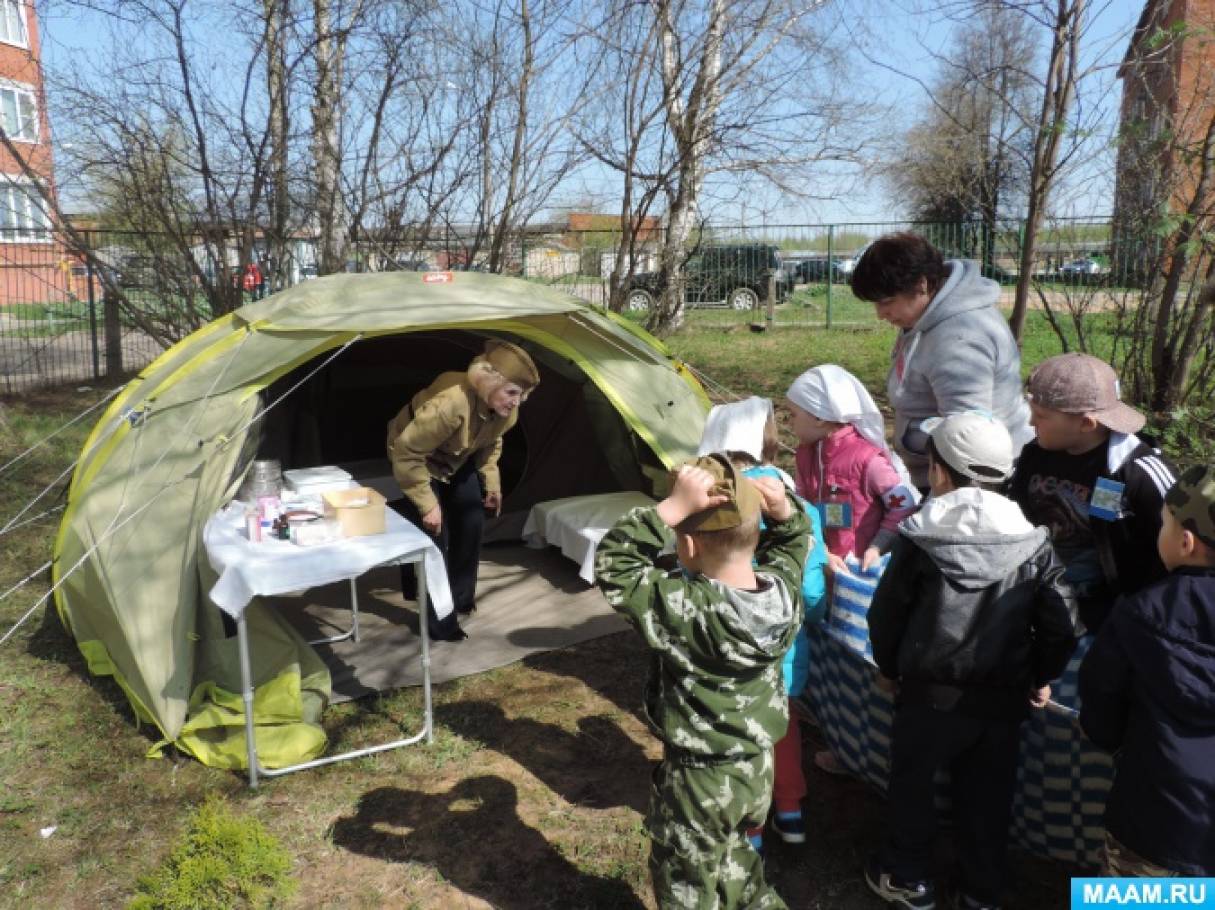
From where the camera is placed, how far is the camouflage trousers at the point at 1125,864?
1932mm

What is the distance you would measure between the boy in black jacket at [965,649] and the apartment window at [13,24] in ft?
23.2

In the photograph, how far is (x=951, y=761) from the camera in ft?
7.72

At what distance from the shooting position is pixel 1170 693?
6.06ft

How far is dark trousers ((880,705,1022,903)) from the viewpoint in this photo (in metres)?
2.25

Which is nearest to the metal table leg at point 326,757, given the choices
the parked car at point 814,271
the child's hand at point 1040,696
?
the child's hand at point 1040,696

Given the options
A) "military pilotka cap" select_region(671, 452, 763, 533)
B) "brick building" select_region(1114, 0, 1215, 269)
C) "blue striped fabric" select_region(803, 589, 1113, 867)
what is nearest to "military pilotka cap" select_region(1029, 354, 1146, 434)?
"blue striped fabric" select_region(803, 589, 1113, 867)

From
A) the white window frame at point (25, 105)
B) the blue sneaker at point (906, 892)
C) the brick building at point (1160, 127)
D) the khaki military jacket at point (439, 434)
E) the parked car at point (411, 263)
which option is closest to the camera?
the blue sneaker at point (906, 892)

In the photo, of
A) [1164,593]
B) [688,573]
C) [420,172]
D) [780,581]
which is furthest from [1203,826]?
[420,172]

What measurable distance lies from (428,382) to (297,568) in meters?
3.08

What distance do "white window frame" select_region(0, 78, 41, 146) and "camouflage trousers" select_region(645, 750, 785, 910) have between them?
6954 mm

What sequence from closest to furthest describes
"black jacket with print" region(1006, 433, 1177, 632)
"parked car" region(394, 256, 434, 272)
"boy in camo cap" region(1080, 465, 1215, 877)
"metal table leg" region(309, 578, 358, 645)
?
"boy in camo cap" region(1080, 465, 1215, 877) → "black jacket with print" region(1006, 433, 1177, 632) → "metal table leg" region(309, 578, 358, 645) → "parked car" region(394, 256, 434, 272)

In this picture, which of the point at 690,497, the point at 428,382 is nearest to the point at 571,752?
the point at 690,497

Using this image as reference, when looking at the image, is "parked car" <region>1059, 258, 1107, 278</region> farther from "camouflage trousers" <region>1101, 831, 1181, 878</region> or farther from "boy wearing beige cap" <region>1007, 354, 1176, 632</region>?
"camouflage trousers" <region>1101, 831, 1181, 878</region>

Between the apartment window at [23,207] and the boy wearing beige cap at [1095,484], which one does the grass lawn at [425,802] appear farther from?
the apartment window at [23,207]
